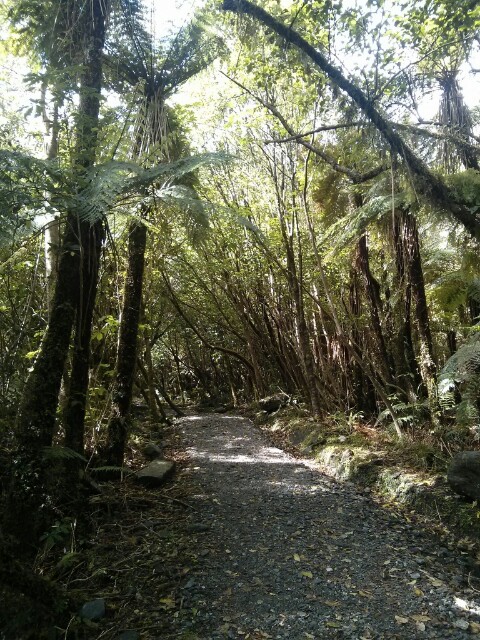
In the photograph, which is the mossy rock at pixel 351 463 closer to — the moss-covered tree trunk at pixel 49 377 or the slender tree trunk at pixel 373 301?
the slender tree trunk at pixel 373 301

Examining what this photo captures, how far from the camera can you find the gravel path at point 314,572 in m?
2.66

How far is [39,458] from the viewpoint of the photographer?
3051 millimetres

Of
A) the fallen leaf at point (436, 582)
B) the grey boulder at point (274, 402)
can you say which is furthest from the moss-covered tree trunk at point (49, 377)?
the grey boulder at point (274, 402)

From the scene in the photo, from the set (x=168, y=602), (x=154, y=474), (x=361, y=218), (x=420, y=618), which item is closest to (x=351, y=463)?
(x=154, y=474)

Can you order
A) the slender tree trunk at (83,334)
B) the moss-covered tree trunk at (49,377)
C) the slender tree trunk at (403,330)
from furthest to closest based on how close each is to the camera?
1. the slender tree trunk at (403,330)
2. the slender tree trunk at (83,334)
3. the moss-covered tree trunk at (49,377)

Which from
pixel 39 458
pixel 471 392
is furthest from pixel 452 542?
pixel 39 458

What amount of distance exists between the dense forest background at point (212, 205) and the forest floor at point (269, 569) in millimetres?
648

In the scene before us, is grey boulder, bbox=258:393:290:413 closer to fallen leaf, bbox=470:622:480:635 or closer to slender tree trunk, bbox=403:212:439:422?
slender tree trunk, bbox=403:212:439:422

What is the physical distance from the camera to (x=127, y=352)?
17.8 feet

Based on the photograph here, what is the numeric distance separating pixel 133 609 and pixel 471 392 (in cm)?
365

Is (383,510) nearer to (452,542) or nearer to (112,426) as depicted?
(452,542)

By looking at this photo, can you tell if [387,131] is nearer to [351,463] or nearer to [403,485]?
[403,485]

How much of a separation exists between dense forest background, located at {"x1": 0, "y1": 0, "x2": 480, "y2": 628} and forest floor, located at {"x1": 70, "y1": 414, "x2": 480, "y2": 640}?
65 cm

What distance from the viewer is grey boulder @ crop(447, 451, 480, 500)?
3865mm
